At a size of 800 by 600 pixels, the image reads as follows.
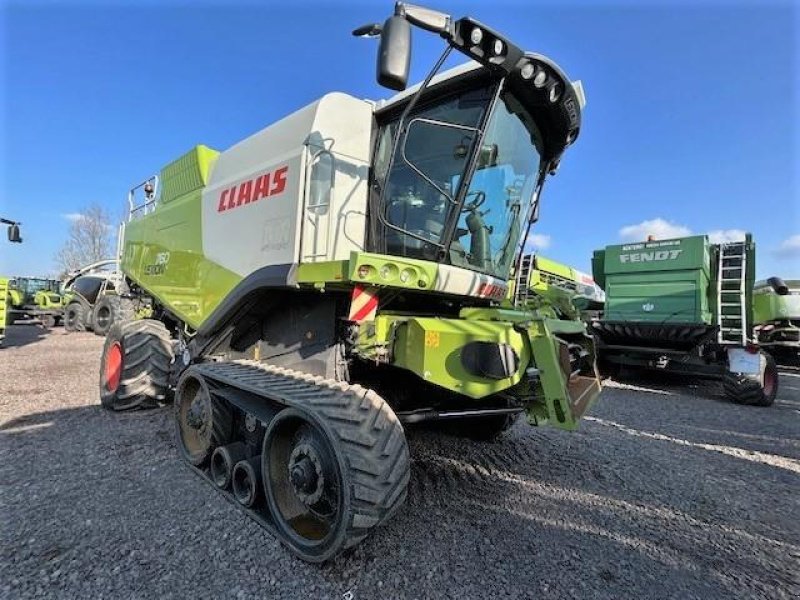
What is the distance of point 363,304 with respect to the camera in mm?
2824

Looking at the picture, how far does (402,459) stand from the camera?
7.94 ft

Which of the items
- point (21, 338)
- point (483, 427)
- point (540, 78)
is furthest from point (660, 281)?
point (21, 338)

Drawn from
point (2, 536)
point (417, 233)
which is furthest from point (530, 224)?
point (2, 536)

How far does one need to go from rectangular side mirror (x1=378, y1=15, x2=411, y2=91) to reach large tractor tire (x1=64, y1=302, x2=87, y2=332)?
1757cm

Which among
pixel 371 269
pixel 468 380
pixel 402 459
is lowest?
pixel 402 459

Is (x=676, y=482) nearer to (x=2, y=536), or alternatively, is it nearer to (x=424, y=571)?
(x=424, y=571)

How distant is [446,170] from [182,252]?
10.5 feet

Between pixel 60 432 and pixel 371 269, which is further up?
pixel 371 269

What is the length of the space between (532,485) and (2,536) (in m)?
3.37

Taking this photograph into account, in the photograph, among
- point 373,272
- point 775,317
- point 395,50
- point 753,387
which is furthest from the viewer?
point 775,317

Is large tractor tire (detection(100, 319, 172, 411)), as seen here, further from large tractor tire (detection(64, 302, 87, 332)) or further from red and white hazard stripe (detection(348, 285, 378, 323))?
large tractor tire (detection(64, 302, 87, 332))

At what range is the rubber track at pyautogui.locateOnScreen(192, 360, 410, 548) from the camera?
7.44ft

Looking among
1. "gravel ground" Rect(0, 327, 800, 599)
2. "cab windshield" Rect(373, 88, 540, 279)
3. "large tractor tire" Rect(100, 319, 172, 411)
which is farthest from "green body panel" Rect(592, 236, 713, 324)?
"large tractor tire" Rect(100, 319, 172, 411)

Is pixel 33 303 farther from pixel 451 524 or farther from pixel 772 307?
pixel 772 307
